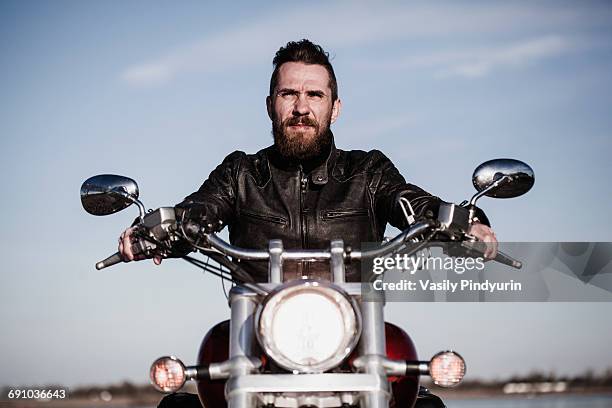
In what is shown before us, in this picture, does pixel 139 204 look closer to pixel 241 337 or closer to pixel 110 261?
pixel 110 261

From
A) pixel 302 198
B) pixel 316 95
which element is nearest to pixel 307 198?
pixel 302 198

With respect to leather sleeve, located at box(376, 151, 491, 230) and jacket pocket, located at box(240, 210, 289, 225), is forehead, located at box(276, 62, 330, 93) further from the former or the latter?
jacket pocket, located at box(240, 210, 289, 225)

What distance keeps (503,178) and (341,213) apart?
94 centimetres

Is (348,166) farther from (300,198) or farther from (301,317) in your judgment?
(301,317)

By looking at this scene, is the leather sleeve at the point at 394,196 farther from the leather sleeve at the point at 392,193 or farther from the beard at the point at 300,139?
the beard at the point at 300,139

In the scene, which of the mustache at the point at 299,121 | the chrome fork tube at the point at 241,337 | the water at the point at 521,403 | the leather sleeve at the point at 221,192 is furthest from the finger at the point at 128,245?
the water at the point at 521,403

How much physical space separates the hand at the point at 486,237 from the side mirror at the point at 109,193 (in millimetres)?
1092

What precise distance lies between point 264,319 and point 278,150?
1576mm

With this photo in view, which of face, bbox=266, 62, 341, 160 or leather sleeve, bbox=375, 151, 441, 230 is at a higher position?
face, bbox=266, 62, 341, 160

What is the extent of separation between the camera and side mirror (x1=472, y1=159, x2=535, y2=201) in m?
2.77

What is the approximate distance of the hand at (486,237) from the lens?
109 inches

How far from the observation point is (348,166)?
3.82m

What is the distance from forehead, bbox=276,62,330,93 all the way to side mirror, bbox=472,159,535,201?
1.08 meters

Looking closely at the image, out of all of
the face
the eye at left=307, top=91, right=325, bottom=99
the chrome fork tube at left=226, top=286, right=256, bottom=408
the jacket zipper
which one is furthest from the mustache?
the chrome fork tube at left=226, top=286, right=256, bottom=408
